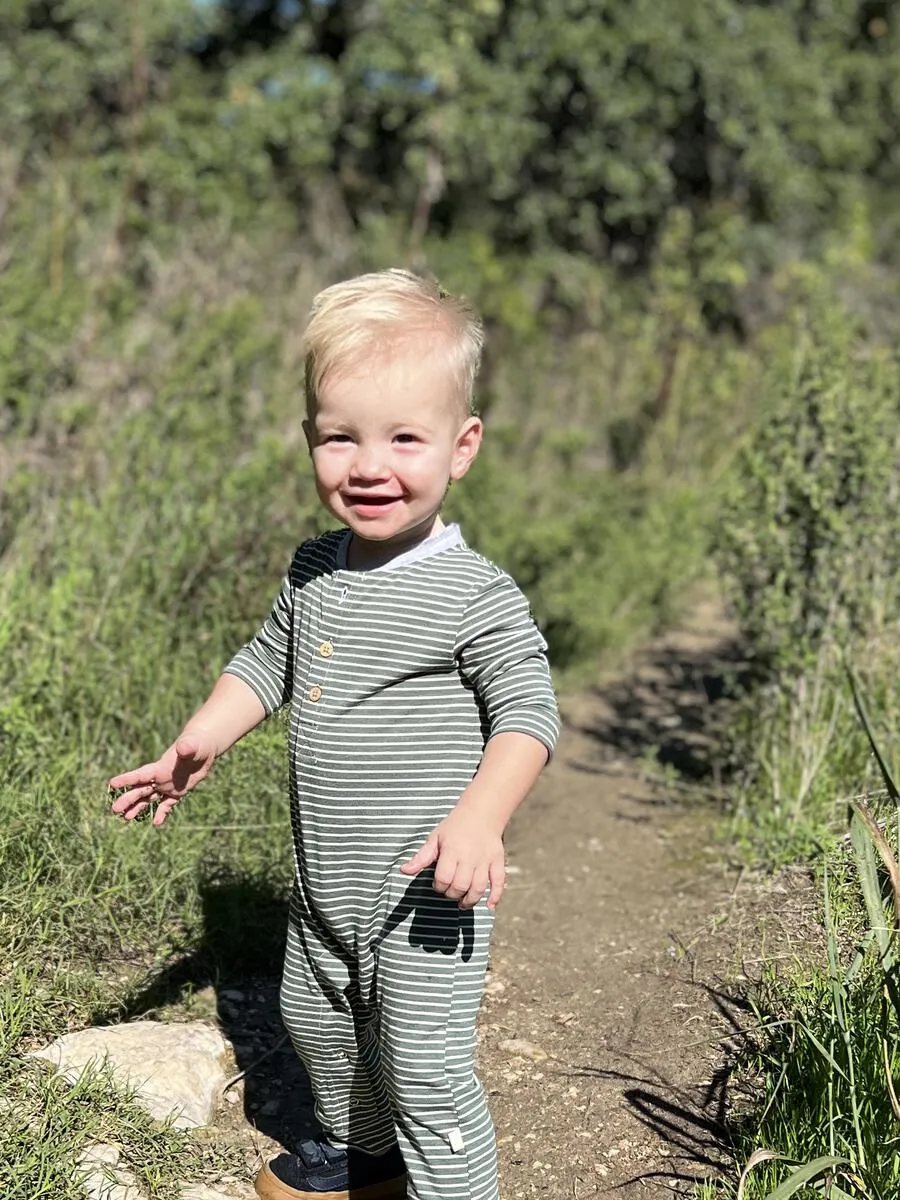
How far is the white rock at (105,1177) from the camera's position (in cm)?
224

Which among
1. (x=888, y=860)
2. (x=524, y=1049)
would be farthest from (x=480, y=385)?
(x=888, y=860)

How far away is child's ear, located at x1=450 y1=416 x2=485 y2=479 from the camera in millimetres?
2143

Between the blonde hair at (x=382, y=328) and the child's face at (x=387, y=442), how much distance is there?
2 cm

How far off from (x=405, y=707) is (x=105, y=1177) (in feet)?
3.17

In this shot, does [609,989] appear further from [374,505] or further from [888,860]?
[374,505]

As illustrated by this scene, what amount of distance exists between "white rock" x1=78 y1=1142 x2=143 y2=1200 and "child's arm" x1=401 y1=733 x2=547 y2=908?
856mm

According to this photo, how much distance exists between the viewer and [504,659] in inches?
80.4

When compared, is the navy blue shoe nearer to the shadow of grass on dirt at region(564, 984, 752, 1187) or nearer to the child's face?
the shadow of grass on dirt at region(564, 984, 752, 1187)

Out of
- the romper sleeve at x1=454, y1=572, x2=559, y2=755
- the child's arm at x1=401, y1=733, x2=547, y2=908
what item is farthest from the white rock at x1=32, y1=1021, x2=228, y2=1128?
the romper sleeve at x1=454, y1=572, x2=559, y2=755

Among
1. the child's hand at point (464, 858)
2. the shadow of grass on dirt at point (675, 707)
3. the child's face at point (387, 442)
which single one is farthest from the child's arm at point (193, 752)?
the shadow of grass on dirt at point (675, 707)

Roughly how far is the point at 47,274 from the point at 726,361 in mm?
4963

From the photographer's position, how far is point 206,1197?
2348 millimetres

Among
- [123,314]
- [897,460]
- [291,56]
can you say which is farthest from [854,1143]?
[291,56]

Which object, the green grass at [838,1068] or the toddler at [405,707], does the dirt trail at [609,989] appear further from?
the toddler at [405,707]
